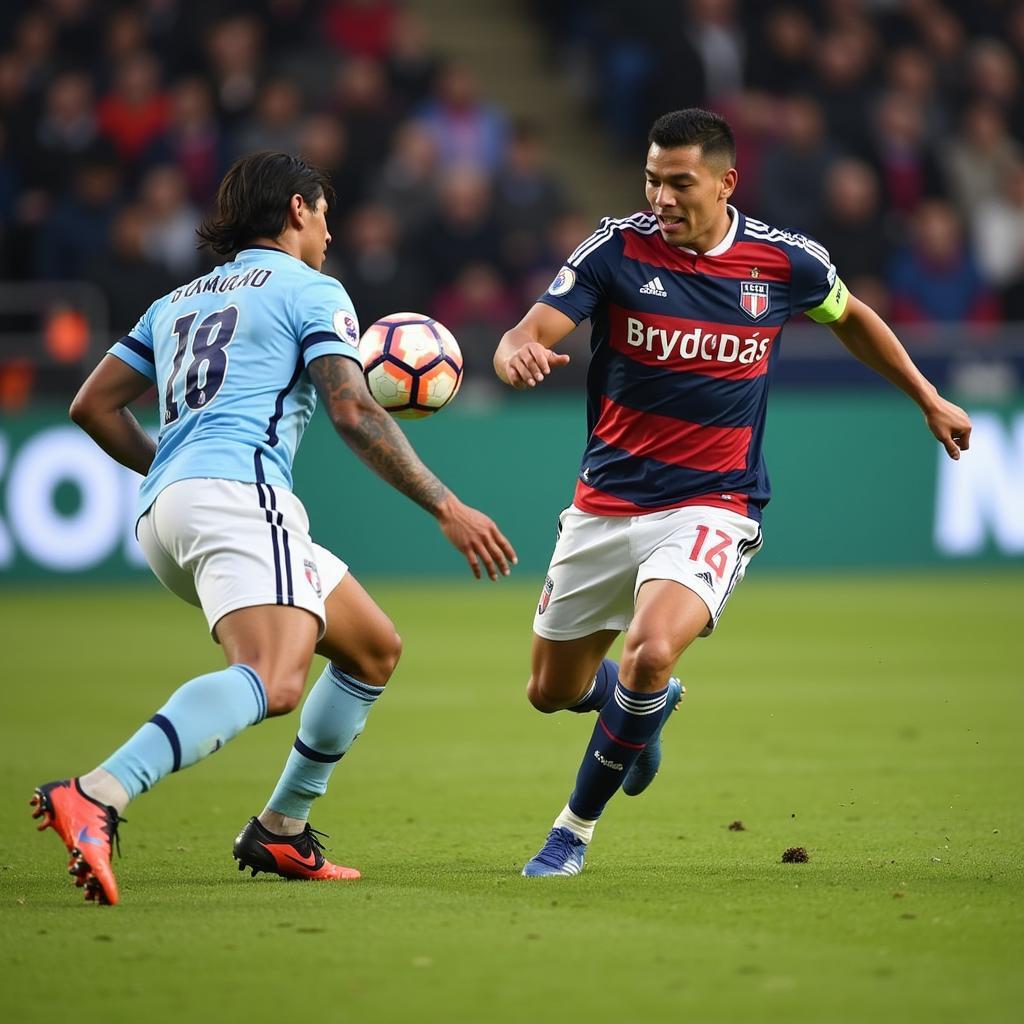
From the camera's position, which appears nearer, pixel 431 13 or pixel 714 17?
pixel 714 17

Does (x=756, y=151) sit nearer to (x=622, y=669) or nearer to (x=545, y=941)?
(x=622, y=669)

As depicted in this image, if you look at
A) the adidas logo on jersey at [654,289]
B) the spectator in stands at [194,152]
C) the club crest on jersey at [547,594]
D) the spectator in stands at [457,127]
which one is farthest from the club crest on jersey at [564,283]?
the spectator in stands at [457,127]

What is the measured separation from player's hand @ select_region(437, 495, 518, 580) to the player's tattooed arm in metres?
0.05

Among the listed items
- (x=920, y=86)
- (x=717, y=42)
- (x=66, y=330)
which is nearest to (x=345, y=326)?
(x=66, y=330)

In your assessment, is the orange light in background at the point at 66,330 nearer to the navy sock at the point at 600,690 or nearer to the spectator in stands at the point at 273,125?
the spectator in stands at the point at 273,125

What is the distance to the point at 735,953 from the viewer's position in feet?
14.7

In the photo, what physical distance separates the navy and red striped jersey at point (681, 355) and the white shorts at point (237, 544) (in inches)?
54.5

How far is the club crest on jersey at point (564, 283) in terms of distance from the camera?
6.09 meters

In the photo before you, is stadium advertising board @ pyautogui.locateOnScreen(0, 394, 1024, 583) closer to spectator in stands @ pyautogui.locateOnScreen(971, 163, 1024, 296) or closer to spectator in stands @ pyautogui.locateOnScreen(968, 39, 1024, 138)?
spectator in stands @ pyautogui.locateOnScreen(971, 163, 1024, 296)

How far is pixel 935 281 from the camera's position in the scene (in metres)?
18.1

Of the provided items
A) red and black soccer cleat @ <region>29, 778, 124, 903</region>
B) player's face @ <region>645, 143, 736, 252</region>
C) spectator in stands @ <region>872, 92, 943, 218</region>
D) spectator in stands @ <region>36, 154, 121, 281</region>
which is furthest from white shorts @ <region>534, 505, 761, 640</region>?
spectator in stands @ <region>872, 92, 943, 218</region>

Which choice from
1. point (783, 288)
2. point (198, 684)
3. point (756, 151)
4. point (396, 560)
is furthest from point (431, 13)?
point (198, 684)

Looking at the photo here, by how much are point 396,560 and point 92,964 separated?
1120cm

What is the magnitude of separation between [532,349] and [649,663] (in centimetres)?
102
